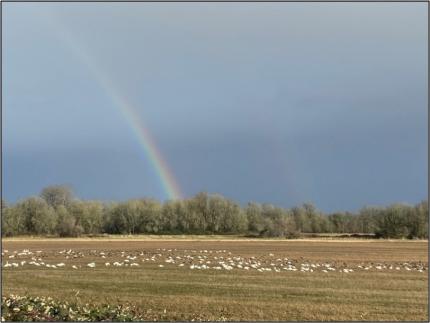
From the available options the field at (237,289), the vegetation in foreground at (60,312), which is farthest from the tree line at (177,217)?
the vegetation in foreground at (60,312)

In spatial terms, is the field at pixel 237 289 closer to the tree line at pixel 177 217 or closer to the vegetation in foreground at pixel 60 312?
the vegetation in foreground at pixel 60 312

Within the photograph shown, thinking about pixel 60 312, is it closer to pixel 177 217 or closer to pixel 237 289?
pixel 237 289

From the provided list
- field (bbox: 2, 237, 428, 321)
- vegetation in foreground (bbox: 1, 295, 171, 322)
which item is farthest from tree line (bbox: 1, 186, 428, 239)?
vegetation in foreground (bbox: 1, 295, 171, 322)

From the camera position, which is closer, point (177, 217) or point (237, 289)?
point (237, 289)

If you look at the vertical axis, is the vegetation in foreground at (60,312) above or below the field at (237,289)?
above

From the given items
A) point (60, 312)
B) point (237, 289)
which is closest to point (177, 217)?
point (237, 289)

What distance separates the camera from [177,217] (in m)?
140

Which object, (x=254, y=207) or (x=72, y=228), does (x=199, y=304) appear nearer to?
(x=72, y=228)

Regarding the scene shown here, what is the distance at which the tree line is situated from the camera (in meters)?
124

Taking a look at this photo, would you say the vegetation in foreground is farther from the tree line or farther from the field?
the tree line

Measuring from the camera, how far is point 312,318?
49.8 ft

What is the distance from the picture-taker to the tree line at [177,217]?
12375cm

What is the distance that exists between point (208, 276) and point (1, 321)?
41.8 feet

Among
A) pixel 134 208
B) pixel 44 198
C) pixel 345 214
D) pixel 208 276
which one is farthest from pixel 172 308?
pixel 345 214
